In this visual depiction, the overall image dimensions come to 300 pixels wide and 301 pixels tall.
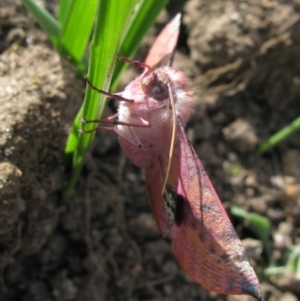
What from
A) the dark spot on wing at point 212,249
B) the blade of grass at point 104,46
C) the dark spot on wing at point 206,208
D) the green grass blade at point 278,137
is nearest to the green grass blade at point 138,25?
the blade of grass at point 104,46

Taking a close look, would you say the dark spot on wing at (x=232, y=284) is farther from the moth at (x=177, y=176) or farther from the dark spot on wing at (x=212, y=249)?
the dark spot on wing at (x=212, y=249)

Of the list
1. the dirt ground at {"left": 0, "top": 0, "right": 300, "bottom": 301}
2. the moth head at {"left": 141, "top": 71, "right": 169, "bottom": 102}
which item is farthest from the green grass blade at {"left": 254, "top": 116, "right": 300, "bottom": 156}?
the moth head at {"left": 141, "top": 71, "right": 169, "bottom": 102}

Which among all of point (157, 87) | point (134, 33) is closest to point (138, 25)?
point (134, 33)

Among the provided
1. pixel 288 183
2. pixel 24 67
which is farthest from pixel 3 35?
pixel 288 183

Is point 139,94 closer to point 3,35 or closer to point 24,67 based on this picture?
point 24,67

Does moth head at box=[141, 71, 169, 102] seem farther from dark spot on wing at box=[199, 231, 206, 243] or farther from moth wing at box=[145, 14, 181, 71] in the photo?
dark spot on wing at box=[199, 231, 206, 243]

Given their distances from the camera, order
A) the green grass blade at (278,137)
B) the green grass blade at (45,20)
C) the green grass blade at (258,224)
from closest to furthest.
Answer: the green grass blade at (45,20) → the green grass blade at (258,224) → the green grass blade at (278,137)
